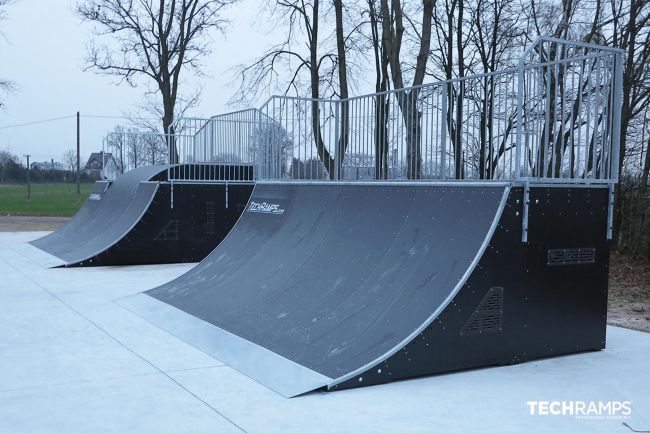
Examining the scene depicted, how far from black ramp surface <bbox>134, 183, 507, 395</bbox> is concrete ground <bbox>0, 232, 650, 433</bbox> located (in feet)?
1.50

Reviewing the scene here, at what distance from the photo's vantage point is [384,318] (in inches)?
239

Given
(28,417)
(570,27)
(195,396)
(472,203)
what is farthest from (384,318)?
(570,27)

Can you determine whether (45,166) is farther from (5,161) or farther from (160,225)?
(160,225)

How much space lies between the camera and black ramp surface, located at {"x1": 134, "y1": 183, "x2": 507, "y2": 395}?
592 centimetres

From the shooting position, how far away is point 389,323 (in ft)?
19.5

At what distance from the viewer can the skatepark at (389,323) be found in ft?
15.9

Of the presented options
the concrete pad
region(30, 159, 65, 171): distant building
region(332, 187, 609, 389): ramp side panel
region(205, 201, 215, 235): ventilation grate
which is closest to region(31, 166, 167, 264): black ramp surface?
region(205, 201, 215, 235): ventilation grate

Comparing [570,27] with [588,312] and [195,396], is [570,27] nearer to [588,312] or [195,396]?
[588,312]

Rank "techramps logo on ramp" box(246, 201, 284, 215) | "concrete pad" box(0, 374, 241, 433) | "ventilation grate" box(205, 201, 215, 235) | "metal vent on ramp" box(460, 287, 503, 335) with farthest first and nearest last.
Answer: "ventilation grate" box(205, 201, 215, 235) → "techramps logo on ramp" box(246, 201, 284, 215) → "metal vent on ramp" box(460, 287, 503, 335) → "concrete pad" box(0, 374, 241, 433)

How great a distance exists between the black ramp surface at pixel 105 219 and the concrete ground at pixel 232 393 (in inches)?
278

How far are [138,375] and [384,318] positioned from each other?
2.22m

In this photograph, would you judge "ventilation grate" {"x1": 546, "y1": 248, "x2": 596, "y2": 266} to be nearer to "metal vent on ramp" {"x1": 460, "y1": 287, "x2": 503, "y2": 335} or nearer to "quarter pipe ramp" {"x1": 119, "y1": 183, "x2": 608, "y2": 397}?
"quarter pipe ramp" {"x1": 119, "y1": 183, "x2": 608, "y2": 397}

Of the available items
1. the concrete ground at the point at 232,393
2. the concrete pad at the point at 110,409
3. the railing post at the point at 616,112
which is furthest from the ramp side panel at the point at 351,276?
the railing post at the point at 616,112

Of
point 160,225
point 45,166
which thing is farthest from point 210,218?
point 45,166
